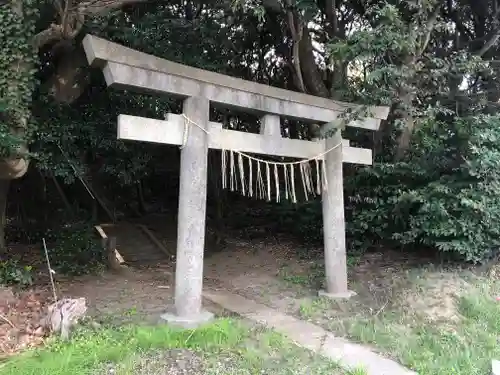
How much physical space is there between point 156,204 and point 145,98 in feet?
26.9

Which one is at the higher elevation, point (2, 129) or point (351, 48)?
point (351, 48)

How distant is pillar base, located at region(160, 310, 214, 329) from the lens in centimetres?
500

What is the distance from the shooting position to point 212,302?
6824mm

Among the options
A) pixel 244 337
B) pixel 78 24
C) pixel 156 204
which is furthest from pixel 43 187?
pixel 244 337

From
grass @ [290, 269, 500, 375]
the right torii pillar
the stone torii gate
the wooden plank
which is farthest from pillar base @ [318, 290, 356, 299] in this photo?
the wooden plank

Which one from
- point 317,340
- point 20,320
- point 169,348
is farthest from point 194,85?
point 20,320

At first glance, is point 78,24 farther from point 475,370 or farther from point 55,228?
point 475,370

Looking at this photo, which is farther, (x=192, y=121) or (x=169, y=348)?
(x=192, y=121)

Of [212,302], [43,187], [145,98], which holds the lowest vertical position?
[212,302]

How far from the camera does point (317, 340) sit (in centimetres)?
505

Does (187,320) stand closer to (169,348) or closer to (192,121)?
(169,348)

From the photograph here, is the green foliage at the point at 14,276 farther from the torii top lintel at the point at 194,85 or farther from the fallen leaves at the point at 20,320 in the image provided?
the torii top lintel at the point at 194,85

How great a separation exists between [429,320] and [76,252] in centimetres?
669

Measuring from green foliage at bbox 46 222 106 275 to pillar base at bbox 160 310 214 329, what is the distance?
421 cm
